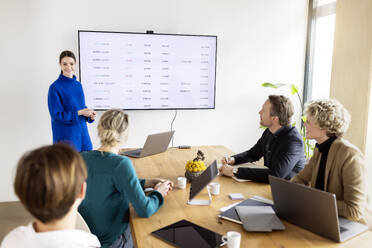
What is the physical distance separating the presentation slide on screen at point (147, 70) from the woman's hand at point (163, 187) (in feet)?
7.16

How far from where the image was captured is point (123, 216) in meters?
1.76

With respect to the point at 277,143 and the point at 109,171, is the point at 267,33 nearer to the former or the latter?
the point at 277,143

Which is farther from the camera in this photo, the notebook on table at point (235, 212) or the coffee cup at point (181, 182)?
the coffee cup at point (181, 182)

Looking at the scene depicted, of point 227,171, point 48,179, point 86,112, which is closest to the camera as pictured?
point 48,179

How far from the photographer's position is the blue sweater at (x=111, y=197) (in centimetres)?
163

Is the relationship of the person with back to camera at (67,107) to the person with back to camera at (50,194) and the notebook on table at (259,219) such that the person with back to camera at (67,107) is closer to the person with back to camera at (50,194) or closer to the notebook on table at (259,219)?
the notebook on table at (259,219)

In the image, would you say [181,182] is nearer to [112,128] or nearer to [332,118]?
[112,128]

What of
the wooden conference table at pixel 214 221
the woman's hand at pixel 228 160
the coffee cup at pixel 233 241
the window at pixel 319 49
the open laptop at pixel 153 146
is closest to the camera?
the coffee cup at pixel 233 241

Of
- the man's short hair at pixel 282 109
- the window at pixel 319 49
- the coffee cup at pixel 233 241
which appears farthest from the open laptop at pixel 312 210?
the window at pixel 319 49

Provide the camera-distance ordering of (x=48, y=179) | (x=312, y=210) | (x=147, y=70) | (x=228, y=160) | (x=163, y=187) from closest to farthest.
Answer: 1. (x=48, y=179)
2. (x=312, y=210)
3. (x=163, y=187)
4. (x=228, y=160)
5. (x=147, y=70)

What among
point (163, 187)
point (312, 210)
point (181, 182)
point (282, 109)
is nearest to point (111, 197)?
point (163, 187)

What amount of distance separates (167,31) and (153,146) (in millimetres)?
1780

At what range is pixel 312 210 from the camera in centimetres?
142

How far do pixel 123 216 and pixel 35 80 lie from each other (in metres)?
2.58
